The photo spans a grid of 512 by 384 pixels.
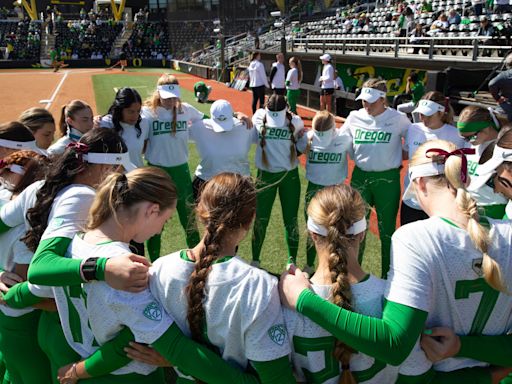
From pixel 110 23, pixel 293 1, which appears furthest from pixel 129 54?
pixel 293 1

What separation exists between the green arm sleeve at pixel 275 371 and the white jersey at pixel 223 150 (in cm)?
309

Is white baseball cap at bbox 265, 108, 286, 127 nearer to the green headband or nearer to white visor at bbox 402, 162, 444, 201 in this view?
the green headband

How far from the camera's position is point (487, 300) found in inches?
69.9

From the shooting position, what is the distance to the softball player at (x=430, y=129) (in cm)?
439

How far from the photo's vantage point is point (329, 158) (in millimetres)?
4691

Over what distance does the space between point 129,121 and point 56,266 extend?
2881mm

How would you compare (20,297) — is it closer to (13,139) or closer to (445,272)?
(13,139)

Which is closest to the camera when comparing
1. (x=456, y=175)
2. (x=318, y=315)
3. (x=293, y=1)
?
(x=318, y=315)

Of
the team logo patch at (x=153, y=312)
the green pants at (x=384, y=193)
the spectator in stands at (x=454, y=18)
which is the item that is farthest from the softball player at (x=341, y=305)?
the spectator in stands at (x=454, y=18)

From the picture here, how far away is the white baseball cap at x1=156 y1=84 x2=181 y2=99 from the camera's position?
4773 mm

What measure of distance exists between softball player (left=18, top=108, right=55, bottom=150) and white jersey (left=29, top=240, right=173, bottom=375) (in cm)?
239

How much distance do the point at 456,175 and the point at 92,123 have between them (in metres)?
3.45

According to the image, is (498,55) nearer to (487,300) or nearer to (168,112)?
(168,112)

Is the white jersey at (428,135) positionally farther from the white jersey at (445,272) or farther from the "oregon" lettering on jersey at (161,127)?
the white jersey at (445,272)
